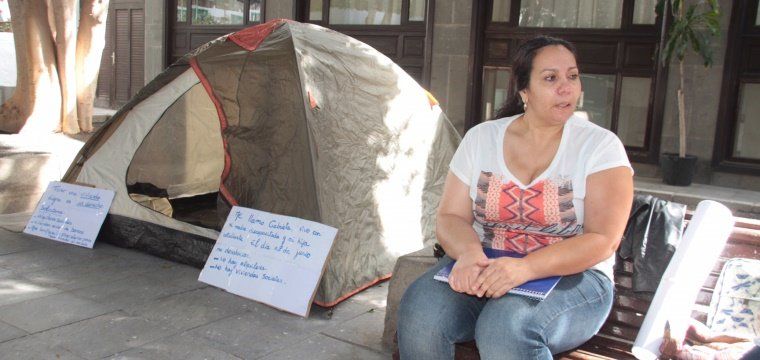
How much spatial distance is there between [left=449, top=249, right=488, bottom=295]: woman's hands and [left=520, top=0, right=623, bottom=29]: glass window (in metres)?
6.62

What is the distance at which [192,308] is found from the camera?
158 inches

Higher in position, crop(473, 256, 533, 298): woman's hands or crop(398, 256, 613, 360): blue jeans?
crop(473, 256, 533, 298): woman's hands

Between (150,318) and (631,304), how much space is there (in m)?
2.47

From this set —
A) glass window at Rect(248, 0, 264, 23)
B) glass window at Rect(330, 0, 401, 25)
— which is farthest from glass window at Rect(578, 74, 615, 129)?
glass window at Rect(248, 0, 264, 23)

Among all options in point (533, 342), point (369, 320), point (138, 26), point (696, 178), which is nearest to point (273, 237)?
point (369, 320)

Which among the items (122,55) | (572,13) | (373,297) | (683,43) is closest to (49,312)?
(373,297)

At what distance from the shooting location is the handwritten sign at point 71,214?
512 cm

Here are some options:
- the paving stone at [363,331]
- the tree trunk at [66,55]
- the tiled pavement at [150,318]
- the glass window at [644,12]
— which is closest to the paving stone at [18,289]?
the tiled pavement at [150,318]

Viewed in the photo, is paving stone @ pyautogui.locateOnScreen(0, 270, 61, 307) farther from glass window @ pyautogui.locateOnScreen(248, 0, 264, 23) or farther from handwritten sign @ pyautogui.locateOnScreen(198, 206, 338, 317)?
glass window @ pyautogui.locateOnScreen(248, 0, 264, 23)

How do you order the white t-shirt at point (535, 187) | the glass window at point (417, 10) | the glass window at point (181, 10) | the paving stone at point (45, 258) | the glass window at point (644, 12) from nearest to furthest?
the white t-shirt at point (535, 187) < the paving stone at point (45, 258) < the glass window at point (644, 12) < the glass window at point (417, 10) < the glass window at point (181, 10)

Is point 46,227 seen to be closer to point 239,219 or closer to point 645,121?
point 239,219

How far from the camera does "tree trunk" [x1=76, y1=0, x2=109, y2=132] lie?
7.76 m

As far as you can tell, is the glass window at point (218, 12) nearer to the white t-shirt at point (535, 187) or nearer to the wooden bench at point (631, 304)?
the white t-shirt at point (535, 187)

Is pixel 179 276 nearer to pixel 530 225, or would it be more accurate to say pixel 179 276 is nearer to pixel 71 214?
pixel 71 214
